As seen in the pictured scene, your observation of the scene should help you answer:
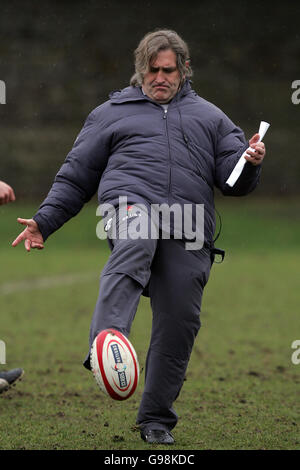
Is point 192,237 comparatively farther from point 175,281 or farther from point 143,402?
point 143,402

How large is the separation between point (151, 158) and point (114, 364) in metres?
1.14

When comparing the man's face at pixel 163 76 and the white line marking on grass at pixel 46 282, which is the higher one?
the man's face at pixel 163 76

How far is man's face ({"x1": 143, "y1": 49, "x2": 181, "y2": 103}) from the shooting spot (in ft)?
15.5

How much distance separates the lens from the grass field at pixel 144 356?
506 cm

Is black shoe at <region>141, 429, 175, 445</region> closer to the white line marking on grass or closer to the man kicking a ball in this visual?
the man kicking a ball

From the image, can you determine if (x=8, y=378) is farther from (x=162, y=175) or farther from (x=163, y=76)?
(x=163, y=76)

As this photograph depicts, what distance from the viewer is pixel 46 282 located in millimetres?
13430

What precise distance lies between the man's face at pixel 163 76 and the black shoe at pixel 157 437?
1681 mm

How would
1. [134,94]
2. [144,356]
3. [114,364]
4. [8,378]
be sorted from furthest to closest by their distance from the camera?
[144,356] < [8,378] < [134,94] < [114,364]

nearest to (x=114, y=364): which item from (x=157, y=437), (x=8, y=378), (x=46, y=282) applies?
(x=157, y=437)

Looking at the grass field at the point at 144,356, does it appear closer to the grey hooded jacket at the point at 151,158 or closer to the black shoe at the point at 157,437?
the black shoe at the point at 157,437

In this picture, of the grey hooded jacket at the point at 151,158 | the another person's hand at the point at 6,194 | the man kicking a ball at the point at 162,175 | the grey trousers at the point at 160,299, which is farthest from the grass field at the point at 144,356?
the another person's hand at the point at 6,194

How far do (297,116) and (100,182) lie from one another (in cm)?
2285
